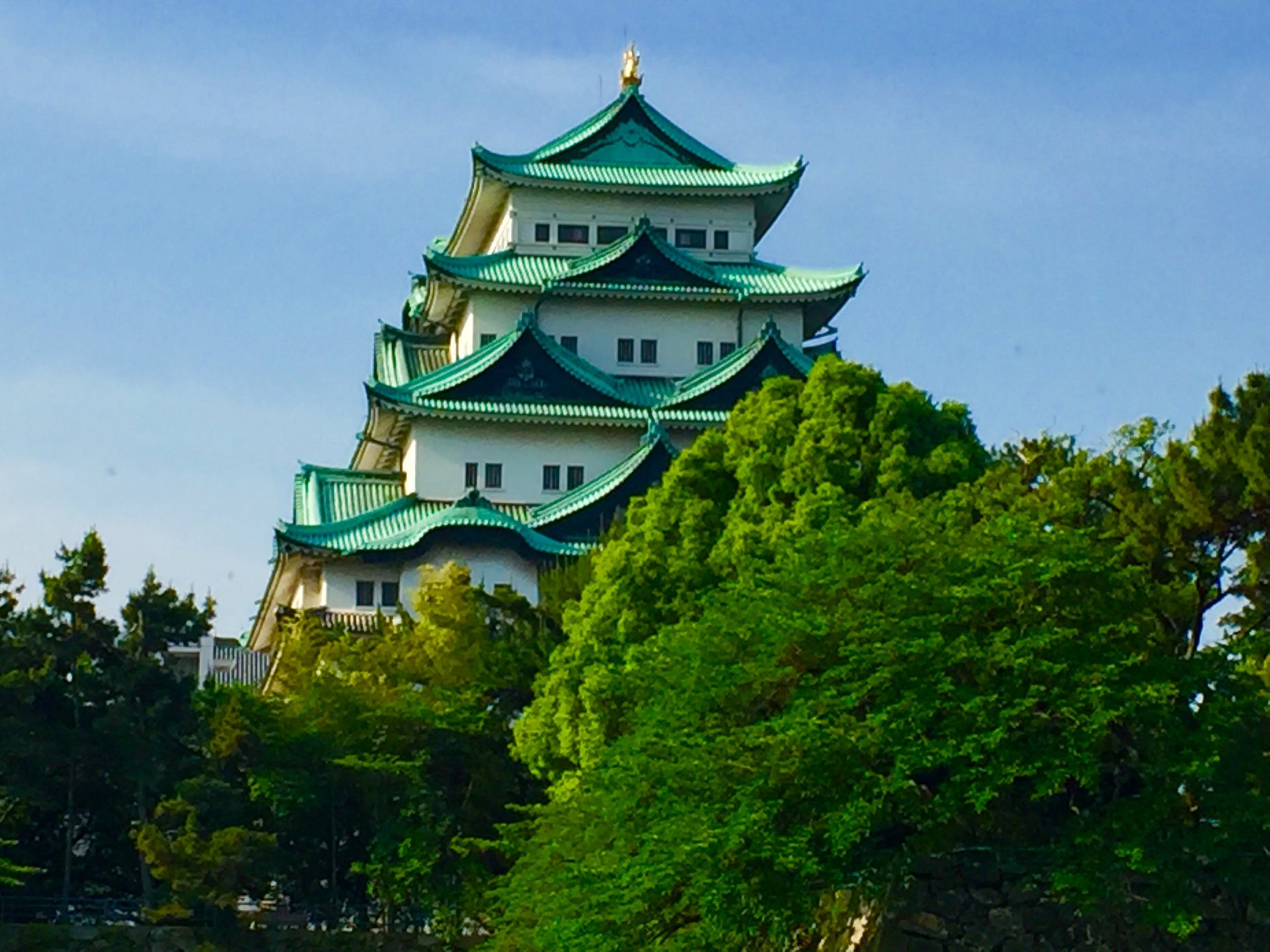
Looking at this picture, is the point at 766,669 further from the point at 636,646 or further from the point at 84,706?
the point at 84,706

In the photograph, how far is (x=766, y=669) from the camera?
27.1m

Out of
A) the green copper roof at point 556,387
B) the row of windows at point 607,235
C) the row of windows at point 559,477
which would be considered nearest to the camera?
the green copper roof at point 556,387

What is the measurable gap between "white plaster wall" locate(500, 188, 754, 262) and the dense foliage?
2018 cm

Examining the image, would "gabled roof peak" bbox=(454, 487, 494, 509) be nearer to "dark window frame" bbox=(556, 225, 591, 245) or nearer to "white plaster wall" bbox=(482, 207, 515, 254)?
"white plaster wall" bbox=(482, 207, 515, 254)

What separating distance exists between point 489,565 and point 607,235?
35.1ft

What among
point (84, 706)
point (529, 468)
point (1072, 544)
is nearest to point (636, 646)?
point (1072, 544)

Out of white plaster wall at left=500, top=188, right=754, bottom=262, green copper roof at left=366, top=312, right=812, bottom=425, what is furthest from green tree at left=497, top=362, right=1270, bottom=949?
white plaster wall at left=500, top=188, right=754, bottom=262

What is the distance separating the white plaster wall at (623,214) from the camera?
5978 centimetres

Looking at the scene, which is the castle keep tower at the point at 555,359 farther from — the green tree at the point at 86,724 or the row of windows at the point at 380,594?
the green tree at the point at 86,724

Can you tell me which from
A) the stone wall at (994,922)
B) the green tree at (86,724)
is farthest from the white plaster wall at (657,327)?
the stone wall at (994,922)

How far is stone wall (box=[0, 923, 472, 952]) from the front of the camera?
3747cm

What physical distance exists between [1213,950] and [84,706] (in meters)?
18.2

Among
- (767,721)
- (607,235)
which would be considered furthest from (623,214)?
(767,721)

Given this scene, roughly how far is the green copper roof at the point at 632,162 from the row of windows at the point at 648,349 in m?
3.58
